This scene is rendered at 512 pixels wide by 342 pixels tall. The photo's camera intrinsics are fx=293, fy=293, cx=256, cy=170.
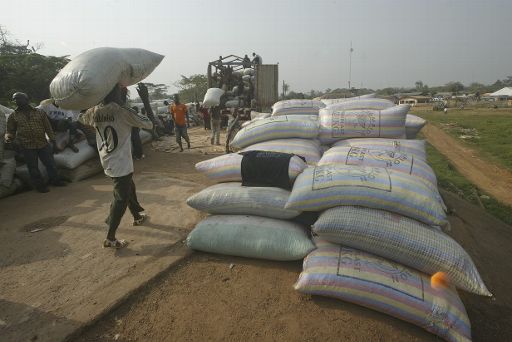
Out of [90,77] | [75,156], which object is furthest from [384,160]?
[75,156]

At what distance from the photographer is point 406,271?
210 cm

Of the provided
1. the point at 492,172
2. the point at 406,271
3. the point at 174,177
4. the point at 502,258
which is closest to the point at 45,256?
the point at 174,177

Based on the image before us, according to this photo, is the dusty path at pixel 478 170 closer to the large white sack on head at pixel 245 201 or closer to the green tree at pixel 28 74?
the large white sack on head at pixel 245 201

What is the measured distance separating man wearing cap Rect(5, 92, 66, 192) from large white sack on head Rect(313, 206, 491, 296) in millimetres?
4638

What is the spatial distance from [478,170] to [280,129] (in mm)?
7001

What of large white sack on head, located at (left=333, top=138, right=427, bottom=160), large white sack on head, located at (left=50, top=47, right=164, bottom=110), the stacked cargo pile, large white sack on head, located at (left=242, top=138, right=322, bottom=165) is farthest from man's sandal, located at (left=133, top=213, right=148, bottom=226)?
large white sack on head, located at (left=333, top=138, right=427, bottom=160)

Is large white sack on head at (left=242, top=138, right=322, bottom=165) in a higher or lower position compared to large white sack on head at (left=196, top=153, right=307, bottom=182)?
higher

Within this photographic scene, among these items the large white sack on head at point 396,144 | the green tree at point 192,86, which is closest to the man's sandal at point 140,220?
the large white sack on head at point 396,144

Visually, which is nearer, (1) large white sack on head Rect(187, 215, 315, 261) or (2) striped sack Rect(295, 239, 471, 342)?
(2) striped sack Rect(295, 239, 471, 342)

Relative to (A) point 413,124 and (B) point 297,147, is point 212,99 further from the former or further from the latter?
(A) point 413,124

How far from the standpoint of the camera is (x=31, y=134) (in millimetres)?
4543

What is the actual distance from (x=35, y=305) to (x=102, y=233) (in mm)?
1139

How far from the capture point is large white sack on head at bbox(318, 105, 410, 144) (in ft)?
12.5

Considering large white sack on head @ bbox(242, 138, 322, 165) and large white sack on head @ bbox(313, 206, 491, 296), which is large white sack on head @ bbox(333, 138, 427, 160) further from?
large white sack on head @ bbox(313, 206, 491, 296)
